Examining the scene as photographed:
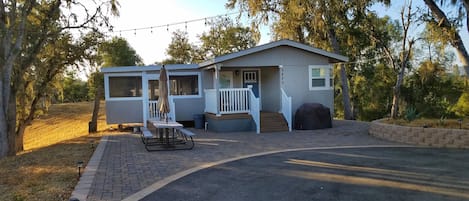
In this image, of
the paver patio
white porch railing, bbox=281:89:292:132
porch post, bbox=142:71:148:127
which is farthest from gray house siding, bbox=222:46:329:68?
porch post, bbox=142:71:148:127

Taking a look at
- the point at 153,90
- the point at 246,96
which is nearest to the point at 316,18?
the point at 246,96

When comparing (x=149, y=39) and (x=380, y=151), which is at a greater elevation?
(x=149, y=39)

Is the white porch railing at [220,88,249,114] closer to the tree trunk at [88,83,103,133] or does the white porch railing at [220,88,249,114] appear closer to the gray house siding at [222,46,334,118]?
the gray house siding at [222,46,334,118]

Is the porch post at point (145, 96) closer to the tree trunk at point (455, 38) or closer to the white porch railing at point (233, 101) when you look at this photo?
the white porch railing at point (233, 101)

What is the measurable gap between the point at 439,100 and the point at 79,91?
3553cm

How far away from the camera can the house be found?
1286cm

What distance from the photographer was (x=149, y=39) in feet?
60.5

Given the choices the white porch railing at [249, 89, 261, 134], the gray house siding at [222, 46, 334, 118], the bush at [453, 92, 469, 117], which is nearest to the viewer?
the white porch railing at [249, 89, 261, 134]

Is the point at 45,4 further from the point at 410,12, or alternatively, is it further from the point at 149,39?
the point at 410,12

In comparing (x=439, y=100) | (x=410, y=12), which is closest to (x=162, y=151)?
(x=410, y=12)

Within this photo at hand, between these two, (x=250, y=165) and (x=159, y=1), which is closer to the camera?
(x=250, y=165)

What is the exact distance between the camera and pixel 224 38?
94.8ft

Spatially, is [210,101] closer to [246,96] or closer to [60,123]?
[246,96]

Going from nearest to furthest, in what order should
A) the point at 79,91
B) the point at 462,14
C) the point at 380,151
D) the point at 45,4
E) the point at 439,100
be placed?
1. the point at 380,151
2. the point at 462,14
3. the point at 45,4
4. the point at 439,100
5. the point at 79,91
